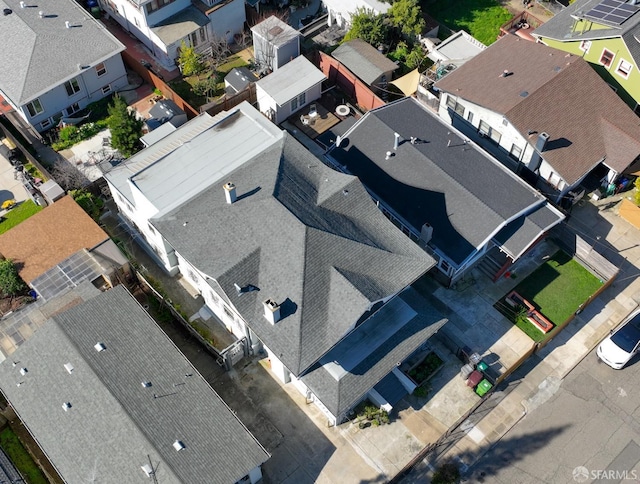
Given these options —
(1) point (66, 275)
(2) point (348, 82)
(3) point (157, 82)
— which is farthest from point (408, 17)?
(1) point (66, 275)

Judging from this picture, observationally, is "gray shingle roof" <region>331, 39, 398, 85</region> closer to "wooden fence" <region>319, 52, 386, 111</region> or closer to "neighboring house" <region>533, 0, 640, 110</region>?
"wooden fence" <region>319, 52, 386, 111</region>

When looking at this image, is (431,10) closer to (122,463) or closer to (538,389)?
(538,389)

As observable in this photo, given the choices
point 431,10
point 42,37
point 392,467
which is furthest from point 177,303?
point 431,10

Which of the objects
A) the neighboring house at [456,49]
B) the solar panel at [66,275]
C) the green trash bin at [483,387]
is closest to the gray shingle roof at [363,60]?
the neighboring house at [456,49]

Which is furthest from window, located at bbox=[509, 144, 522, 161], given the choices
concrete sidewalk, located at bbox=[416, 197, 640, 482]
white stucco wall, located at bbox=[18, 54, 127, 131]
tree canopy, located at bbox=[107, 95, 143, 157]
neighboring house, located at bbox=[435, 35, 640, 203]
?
white stucco wall, located at bbox=[18, 54, 127, 131]

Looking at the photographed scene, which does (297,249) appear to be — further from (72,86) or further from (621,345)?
(72,86)

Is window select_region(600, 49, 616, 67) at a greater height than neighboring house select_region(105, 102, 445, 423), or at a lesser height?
greater
